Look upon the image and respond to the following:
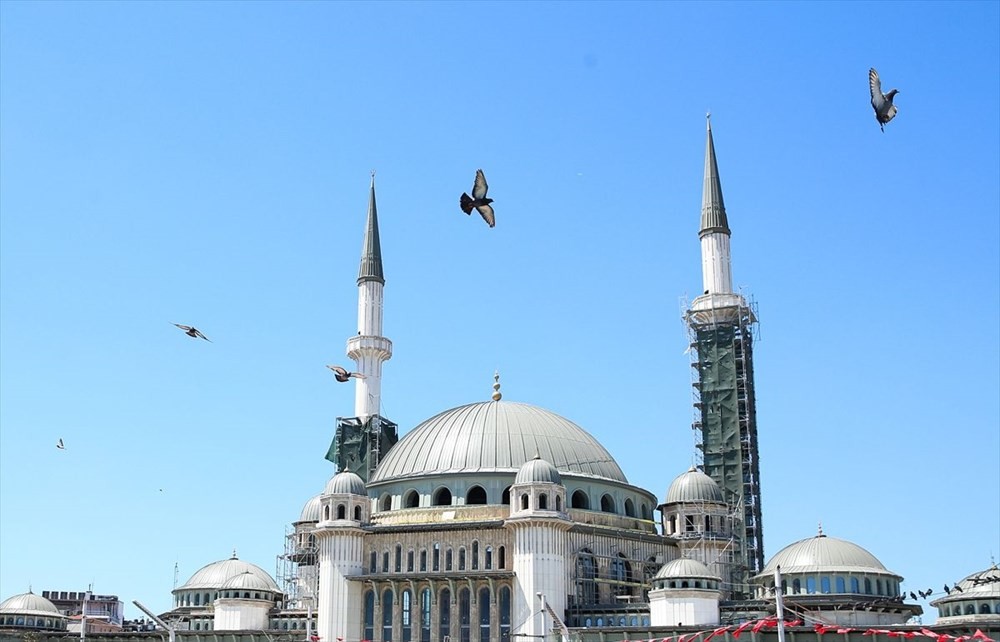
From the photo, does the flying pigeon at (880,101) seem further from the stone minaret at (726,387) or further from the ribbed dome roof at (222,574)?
the ribbed dome roof at (222,574)

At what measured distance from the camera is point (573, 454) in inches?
3676

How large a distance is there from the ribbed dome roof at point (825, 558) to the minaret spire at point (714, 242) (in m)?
23.4

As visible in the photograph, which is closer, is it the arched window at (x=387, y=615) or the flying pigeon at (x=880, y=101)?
the flying pigeon at (x=880, y=101)

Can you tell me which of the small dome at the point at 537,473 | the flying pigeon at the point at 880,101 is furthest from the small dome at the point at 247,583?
the flying pigeon at the point at 880,101

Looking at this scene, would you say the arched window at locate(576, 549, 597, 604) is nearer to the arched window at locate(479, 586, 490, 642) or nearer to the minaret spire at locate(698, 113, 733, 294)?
the arched window at locate(479, 586, 490, 642)

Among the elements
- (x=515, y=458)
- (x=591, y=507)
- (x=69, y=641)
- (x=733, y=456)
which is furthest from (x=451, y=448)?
(x=69, y=641)

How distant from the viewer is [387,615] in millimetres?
84938

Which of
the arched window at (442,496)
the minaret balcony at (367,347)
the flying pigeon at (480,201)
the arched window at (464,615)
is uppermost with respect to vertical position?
the minaret balcony at (367,347)

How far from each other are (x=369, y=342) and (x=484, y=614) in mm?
33115

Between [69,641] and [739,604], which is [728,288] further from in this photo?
[69,641]

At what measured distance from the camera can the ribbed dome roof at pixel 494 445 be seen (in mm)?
90938

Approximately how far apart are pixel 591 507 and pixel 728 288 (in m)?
21.8

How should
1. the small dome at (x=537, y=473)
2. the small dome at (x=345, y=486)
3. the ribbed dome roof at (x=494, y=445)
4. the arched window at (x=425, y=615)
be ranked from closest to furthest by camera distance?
the small dome at (x=537, y=473) < the arched window at (x=425, y=615) < the small dome at (x=345, y=486) < the ribbed dome roof at (x=494, y=445)

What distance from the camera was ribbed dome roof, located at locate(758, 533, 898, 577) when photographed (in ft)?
270
